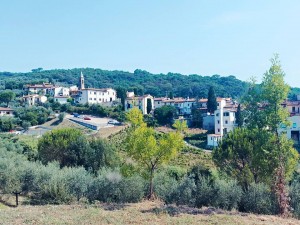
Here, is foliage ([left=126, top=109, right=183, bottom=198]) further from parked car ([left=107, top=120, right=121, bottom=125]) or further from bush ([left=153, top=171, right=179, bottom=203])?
parked car ([left=107, top=120, right=121, bottom=125])

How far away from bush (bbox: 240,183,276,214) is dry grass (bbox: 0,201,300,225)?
6.11 feet

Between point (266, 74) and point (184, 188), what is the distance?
7.85 meters

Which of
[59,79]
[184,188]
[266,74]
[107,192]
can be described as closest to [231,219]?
[184,188]

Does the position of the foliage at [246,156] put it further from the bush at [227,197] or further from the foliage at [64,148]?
the foliage at [64,148]

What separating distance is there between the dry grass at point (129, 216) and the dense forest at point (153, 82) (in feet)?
345

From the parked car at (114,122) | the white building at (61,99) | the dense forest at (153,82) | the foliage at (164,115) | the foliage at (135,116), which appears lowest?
the parked car at (114,122)

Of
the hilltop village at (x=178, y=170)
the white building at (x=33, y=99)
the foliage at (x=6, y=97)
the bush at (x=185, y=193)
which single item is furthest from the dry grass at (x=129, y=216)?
the foliage at (x=6, y=97)

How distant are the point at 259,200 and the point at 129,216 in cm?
696

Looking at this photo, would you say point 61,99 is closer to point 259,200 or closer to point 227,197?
point 227,197

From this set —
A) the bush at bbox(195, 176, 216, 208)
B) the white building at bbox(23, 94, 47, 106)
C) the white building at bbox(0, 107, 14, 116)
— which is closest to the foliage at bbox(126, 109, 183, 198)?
the bush at bbox(195, 176, 216, 208)

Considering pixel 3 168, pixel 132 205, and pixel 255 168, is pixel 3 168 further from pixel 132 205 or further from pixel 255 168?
pixel 255 168

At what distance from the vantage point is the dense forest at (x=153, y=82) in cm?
12975

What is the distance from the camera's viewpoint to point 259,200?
17797mm

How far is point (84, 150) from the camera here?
3281 cm
